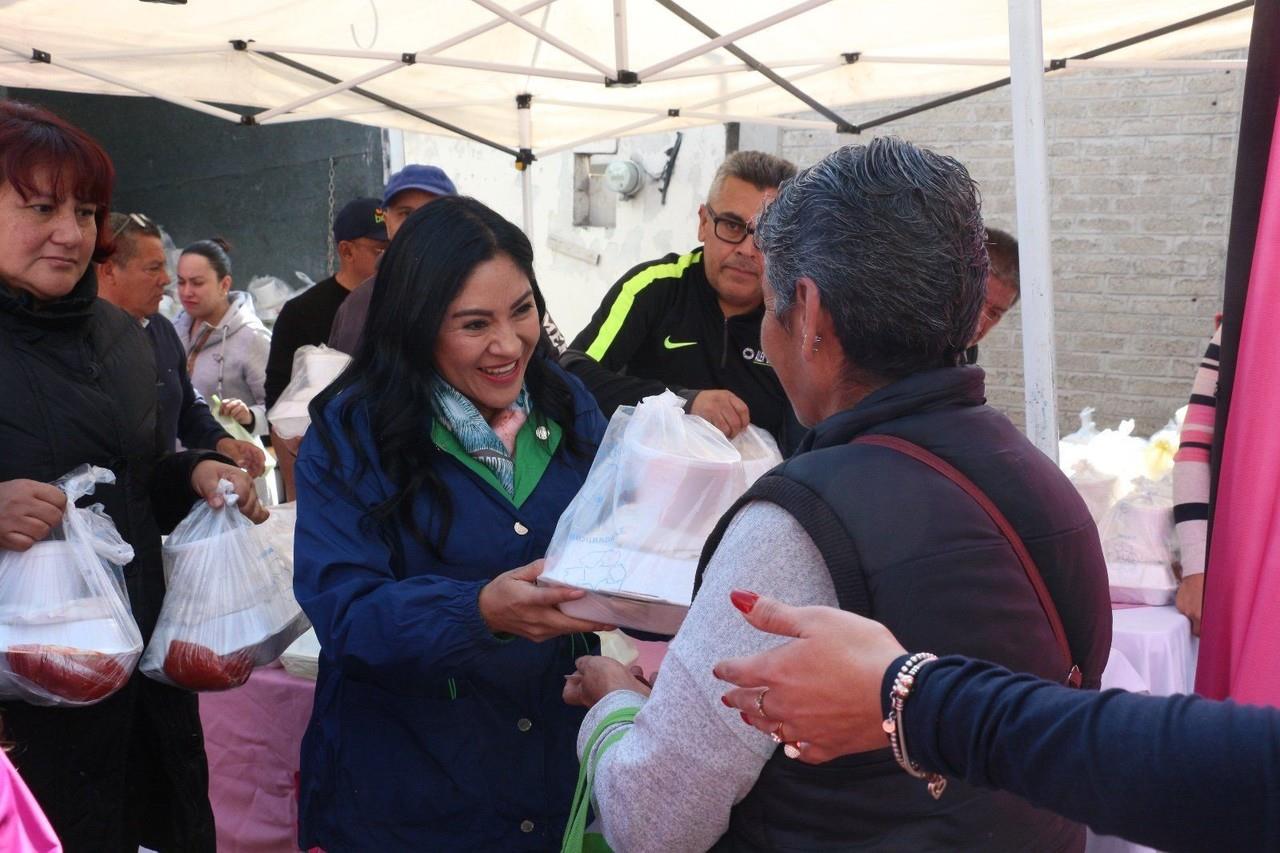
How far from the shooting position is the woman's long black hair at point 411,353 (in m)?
1.99

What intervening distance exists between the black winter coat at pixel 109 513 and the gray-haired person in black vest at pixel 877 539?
55.5 inches

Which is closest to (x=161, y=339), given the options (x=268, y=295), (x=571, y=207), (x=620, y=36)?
(x=620, y=36)

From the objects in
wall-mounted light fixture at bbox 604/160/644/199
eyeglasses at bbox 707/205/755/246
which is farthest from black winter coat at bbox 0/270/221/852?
wall-mounted light fixture at bbox 604/160/644/199

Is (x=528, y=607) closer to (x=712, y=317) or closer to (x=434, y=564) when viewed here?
(x=434, y=564)

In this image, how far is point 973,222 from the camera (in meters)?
1.40

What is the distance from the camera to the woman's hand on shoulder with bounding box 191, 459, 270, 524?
2.53m

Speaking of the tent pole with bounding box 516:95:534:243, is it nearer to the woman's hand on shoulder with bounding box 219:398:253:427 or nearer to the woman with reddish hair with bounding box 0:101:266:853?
the woman's hand on shoulder with bounding box 219:398:253:427

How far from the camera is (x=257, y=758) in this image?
3.00 meters

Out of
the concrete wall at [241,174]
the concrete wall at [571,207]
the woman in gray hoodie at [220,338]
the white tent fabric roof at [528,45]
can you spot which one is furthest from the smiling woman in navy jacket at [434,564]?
the concrete wall at [241,174]

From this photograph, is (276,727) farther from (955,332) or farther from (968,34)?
(968,34)

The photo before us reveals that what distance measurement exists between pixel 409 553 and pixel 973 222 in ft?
3.56

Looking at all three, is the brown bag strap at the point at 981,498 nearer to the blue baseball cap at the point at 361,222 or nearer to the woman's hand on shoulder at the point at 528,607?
the woman's hand on shoulder at the point at 528,607

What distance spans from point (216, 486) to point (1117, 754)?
2069 mm

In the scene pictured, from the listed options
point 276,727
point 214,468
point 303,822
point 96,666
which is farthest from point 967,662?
point 276,727
